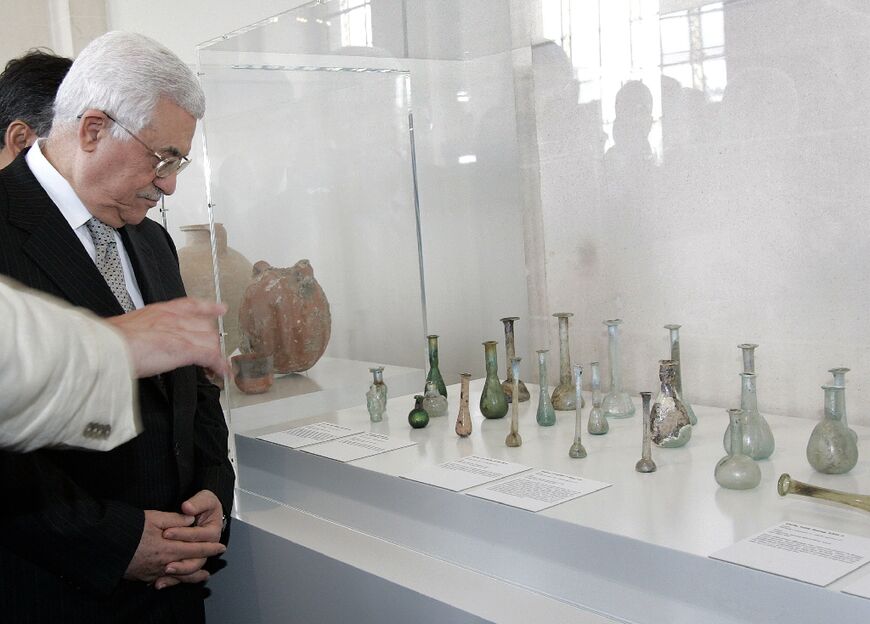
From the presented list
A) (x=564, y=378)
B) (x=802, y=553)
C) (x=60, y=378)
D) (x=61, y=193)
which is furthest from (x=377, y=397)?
(x=60, y=378)

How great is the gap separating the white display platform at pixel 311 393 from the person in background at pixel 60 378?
82.3 inches

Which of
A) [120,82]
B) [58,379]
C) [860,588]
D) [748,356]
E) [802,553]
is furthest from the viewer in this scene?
[748,356]

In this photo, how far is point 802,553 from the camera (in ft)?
5.19

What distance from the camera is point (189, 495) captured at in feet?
6.15

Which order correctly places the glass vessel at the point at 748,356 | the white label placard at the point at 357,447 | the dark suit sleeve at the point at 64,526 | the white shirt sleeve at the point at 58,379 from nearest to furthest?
the white shirt sleeve at the point at 58,379 < the dark suit sleeve at the point at 64,526 < the glass vessel at the point at 748,356 < the white label placard at the point at 357,447

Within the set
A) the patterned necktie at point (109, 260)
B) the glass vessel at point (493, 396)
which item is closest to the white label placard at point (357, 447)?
the glass vessel at point (493, 396)

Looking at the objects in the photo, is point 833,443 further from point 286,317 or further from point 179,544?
point 286,317

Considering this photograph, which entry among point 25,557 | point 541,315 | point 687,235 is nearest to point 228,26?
point 541,315

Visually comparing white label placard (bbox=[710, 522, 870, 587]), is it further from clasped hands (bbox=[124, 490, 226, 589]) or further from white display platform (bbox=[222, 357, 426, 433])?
white display platform (bbox=[222, 357, 426, 433])

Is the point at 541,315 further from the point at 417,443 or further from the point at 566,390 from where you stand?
the point at 417,443

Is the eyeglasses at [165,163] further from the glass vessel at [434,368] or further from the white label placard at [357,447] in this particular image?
the glass vessel at [434,368]

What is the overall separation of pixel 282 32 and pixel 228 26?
1365mm

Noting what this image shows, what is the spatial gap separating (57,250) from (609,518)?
1152mm

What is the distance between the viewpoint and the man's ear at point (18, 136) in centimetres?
226
